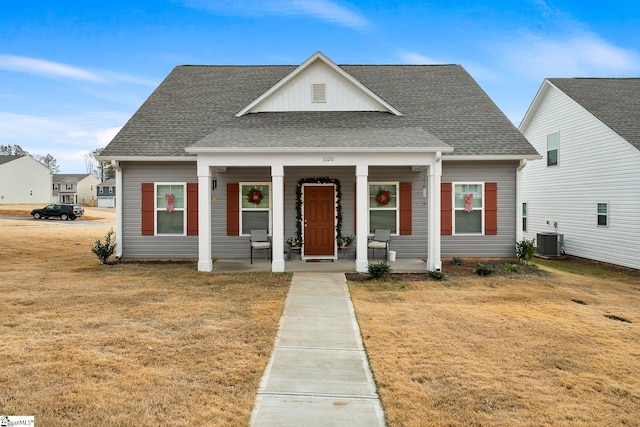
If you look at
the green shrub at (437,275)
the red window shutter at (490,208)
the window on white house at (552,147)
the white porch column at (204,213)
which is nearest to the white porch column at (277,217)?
the white porch column at (204,213)

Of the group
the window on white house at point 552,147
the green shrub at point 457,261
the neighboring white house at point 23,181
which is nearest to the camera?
the green shrub at point 457,261

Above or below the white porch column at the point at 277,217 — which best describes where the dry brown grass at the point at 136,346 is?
below

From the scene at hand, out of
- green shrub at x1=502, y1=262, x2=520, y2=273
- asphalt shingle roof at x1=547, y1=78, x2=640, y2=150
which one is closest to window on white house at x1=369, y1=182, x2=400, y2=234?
green shrub at x1=502, y1=262, x2=520, y2=273

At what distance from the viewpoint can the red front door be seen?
12.0 meters

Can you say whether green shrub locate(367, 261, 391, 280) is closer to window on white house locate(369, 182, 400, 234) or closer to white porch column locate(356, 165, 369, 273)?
white porch column locate(356, 165, 369, 273)

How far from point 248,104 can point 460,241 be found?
8474 mm

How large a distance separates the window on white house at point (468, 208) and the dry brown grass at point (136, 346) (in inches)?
240

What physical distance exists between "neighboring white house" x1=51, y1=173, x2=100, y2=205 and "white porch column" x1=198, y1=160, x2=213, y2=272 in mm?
71945

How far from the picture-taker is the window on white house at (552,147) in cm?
1552

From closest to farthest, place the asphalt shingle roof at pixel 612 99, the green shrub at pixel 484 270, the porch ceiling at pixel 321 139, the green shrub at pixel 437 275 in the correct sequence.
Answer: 1. the green shrub at pixel 437 275
2. the porch ceiling at pixel 321 139
3. the green shrub at pixel 484 270
4. the asphalt shingle roof at pixel 612 99

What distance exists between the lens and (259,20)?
2038cm

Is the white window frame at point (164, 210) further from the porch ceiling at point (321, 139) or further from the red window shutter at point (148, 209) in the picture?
the porch ceiling at point (321, 139)

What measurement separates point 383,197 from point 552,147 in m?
8.86

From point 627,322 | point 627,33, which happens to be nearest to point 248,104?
point 627,322
